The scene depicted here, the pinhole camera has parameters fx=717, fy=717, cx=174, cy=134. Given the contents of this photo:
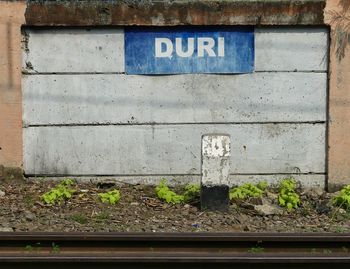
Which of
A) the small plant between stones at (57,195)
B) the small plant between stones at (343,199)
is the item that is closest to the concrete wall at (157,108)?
the small plant between stones at (57,195)

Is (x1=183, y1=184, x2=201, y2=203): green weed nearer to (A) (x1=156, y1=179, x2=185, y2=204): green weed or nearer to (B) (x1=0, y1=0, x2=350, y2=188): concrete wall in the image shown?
(A) (x1=156, y1=179, x2=185, y2=204): green weed

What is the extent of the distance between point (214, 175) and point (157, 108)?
1.60 metres

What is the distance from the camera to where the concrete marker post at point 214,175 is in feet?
28.7

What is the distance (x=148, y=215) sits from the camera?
877 centimetres

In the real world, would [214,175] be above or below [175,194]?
above

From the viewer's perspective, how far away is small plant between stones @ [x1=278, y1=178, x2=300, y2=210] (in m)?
9.06

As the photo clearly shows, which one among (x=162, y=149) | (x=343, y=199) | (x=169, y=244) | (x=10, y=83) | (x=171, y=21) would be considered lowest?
(x=169, y=244)

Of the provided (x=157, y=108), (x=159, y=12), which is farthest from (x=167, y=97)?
(x=159, y=12)

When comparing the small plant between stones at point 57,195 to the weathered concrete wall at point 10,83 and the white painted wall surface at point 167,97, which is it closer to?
the weathered concrete wall at point 10,83

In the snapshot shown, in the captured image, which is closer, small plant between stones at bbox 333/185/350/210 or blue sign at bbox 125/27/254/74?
small plant between stones at bbox 333/185/350/210

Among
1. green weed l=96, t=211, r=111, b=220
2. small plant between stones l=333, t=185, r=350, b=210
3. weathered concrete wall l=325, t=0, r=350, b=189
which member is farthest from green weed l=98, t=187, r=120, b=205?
weathered concrete wall l=325, t=0, r=350, b=189

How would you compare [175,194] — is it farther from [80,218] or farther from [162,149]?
[80,218]

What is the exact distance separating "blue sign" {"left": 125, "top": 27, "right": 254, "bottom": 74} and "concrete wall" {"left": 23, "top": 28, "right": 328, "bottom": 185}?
12cm

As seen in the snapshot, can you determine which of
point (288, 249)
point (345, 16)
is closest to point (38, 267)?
point (288, 249)
